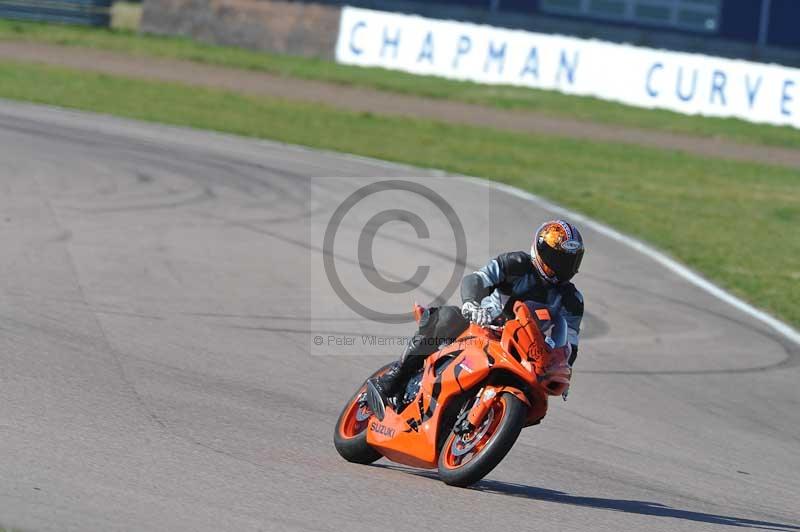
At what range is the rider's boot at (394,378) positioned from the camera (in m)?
7.21

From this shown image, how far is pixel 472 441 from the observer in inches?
263

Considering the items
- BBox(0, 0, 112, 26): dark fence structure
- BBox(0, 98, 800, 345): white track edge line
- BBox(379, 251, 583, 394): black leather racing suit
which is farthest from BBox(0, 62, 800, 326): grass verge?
BBox(0, 0, 112, 26): dark fence structure

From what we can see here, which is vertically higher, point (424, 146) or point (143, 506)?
point (143, 506)

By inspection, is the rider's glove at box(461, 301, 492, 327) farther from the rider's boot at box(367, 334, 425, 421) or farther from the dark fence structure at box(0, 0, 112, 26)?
the dark fence structure at box(0, 0, 112, 26)

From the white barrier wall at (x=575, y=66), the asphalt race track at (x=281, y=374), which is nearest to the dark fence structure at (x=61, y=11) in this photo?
the white barrier wall at (x=575, y=66)

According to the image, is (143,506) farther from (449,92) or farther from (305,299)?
(449,92)

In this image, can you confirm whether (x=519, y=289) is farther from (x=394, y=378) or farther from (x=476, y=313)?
(x=394, y=378)

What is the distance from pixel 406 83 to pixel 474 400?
85.0 ft

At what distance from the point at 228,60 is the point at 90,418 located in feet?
92.0

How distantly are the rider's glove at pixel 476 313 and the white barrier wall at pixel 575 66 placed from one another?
2228cm

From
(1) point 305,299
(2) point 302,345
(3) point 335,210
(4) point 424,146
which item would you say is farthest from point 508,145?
(2) point 302,345

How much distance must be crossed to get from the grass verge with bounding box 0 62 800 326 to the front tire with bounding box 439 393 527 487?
26.1 ft

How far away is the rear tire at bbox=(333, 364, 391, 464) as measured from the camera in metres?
7.26

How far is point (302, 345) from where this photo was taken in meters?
9.98
